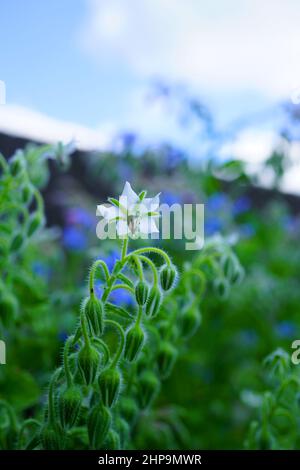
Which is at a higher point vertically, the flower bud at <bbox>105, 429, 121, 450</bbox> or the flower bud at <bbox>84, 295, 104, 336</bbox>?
the flower bud at <bbox>84, 295, 104, 336</bbox>

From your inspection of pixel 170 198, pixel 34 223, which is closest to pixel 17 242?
pixel 34 223

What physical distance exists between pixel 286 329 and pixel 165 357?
75 centimetres

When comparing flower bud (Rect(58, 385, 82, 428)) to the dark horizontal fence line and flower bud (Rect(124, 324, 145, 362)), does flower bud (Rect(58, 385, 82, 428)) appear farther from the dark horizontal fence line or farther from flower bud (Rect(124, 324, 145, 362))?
the dark horizontal fence line

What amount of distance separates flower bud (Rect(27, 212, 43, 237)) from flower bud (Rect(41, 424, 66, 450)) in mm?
294

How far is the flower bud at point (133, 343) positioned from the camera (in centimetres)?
62

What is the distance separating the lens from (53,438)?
620mm

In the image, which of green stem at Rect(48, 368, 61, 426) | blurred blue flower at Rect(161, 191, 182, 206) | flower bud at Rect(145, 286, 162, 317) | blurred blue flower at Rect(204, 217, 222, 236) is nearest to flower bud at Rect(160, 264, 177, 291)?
flower bud at Rect(145, 286, 162, 317)

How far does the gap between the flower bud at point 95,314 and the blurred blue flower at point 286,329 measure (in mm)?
960

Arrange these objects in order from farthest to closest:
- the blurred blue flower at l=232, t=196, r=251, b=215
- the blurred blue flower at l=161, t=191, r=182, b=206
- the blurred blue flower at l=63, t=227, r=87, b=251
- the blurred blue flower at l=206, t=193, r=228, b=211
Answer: the blurred blue flower at l=232, t=196, r=251, b=215 → the blurred blue flower at l=206, t=193, r=228, b=211 → the blurred blue flower at l=63, t=227, r=87, b=251 → the blurred blue flower at l=161, t=191, r=182, b=206

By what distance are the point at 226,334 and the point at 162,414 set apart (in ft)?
1.72

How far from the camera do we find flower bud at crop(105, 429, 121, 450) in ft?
2.18

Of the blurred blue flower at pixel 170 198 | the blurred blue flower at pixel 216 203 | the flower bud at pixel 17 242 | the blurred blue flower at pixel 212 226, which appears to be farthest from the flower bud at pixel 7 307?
the blurred blue flower at pixel 216 203
